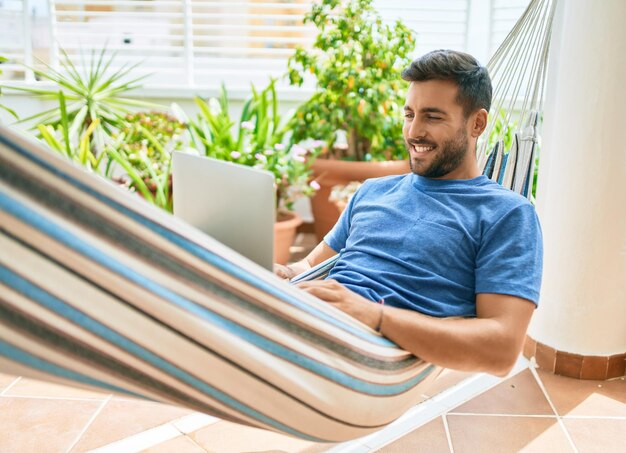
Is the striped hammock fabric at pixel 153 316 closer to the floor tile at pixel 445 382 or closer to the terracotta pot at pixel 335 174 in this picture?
the floor tile at pixel 445 382

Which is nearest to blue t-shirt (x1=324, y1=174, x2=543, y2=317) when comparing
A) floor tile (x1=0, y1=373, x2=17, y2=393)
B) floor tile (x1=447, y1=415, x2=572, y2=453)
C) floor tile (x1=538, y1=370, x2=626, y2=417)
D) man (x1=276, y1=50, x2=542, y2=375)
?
man (x1=276, y1=50, x2=542, y2=375)

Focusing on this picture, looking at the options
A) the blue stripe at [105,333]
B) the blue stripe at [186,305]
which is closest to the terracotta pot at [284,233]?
the blue stripe at [186,305]

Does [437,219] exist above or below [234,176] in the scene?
below

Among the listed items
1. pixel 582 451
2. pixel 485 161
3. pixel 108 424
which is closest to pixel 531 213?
pixel 485 161

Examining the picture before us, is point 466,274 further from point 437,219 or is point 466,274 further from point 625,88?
point 625,88

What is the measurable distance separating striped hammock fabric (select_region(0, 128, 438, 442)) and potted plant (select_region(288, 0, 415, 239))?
107 inches

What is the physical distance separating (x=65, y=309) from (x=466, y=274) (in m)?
0.86

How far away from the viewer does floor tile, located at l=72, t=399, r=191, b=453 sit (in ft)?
6.24

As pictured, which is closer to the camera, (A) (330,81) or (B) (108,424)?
(B) (108,424)

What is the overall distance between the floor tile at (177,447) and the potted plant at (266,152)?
1661 mm

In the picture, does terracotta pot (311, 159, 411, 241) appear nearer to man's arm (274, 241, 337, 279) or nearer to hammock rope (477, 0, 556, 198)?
hammock rope (477, 0, 556, 198)

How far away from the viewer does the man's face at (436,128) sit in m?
1.51

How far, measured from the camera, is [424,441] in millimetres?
1932

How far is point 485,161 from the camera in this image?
203 cm
